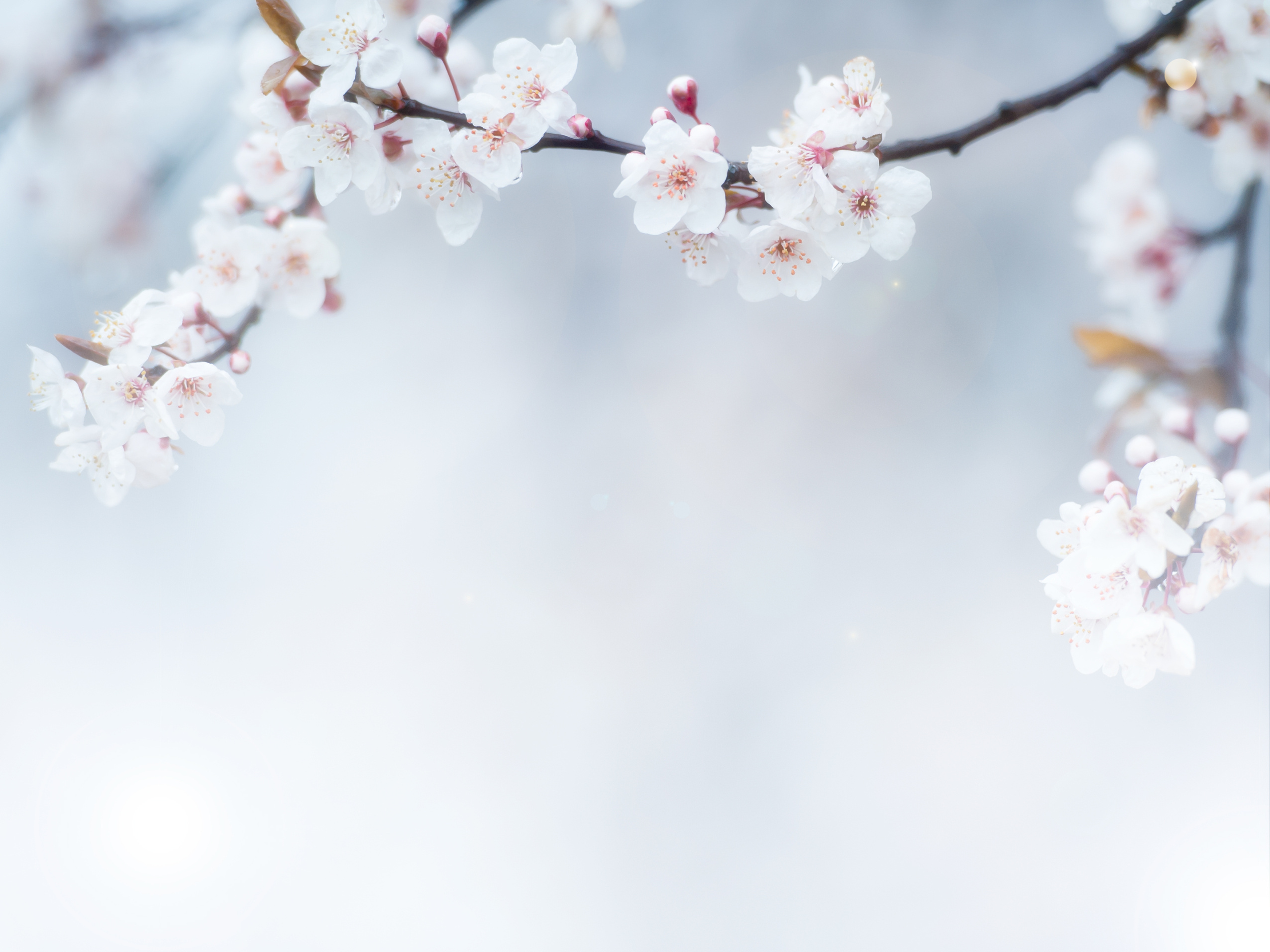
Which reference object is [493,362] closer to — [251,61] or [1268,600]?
[251,61]

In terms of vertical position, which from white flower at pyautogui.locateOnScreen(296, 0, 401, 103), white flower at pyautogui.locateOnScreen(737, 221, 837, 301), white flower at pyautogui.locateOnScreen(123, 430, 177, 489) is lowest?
white flower at pyautogui.locateOnScreen(123, 430, 177, 489)

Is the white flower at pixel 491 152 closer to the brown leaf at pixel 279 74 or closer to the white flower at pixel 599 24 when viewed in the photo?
the brown leaf at pixel 279 74

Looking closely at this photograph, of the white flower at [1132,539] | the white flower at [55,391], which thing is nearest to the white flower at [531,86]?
the white flower at [55,391]

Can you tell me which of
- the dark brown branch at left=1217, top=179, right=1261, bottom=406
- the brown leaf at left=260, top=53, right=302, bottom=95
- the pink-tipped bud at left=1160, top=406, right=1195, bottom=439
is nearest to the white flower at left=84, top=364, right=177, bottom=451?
the brown leaf at left=260, top=53, right=302, bottom=95

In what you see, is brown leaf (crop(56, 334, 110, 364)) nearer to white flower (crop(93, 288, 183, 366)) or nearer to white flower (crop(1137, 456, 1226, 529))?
white flower (crop(93, 288, 183, 366))

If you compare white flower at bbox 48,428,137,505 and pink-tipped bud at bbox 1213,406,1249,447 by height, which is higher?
pink-tipped bud at bbox 1213,406,1249,447
